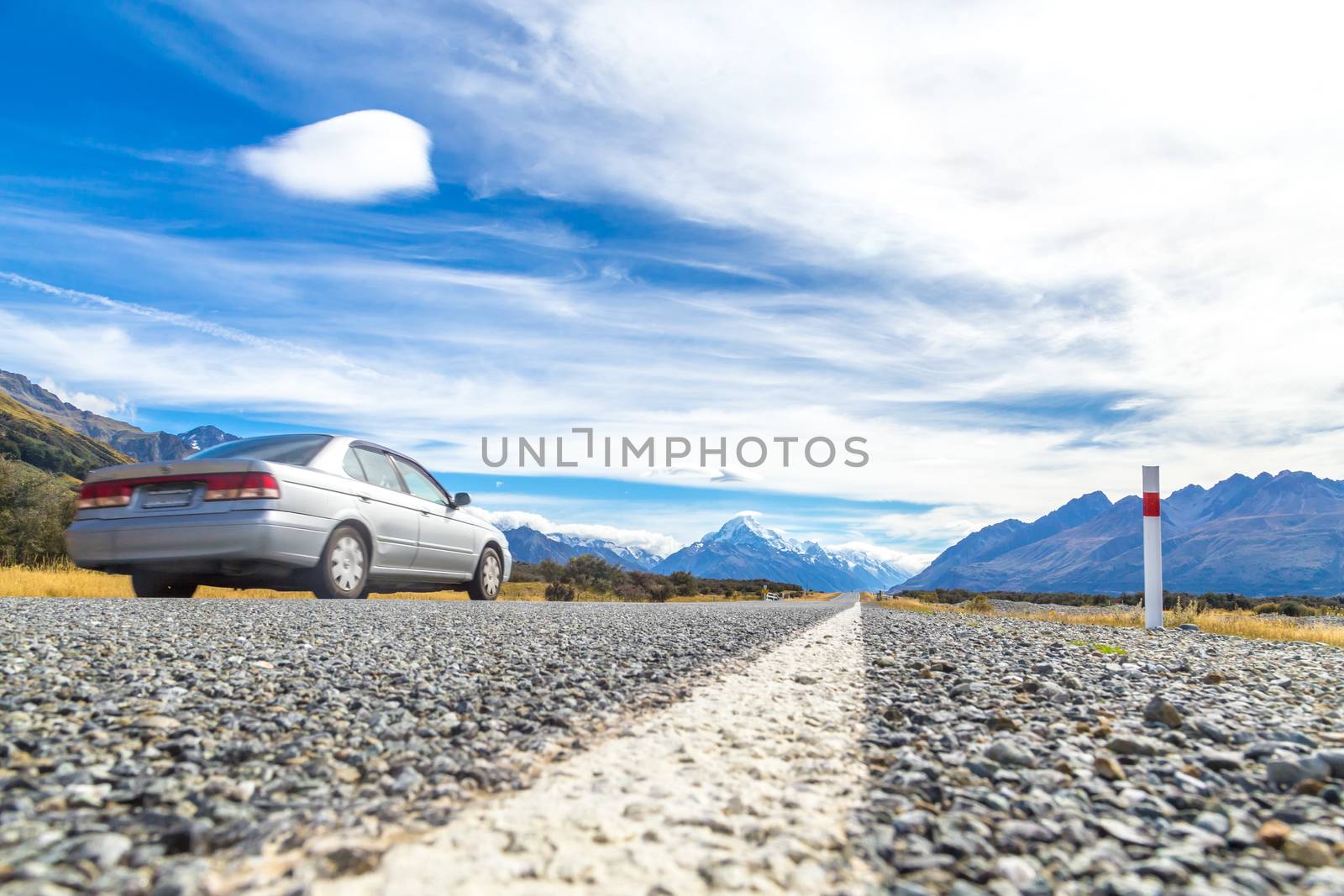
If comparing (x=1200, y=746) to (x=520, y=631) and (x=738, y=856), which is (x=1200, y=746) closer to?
(x=738, y=856)

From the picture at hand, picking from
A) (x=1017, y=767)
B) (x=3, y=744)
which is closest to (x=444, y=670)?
(x=3, y=744)

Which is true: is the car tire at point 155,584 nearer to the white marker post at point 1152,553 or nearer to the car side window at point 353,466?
the car side window at point 353,466

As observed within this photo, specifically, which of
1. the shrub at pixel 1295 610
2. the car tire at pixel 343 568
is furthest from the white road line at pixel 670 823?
the shrub at pixel 1295 610

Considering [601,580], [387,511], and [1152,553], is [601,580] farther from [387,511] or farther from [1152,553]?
[1152,553]

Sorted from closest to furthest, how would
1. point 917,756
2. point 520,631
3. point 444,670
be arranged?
point 917,756, point 444,670, point 520,631

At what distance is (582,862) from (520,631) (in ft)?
14.9

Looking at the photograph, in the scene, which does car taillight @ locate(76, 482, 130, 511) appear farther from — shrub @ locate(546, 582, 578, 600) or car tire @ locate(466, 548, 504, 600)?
shrub @ locate(546, 582, 578, 600)

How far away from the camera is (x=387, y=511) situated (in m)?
9.30

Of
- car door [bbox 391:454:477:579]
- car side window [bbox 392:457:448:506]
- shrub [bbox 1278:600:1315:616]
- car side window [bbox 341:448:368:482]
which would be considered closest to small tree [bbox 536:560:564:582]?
car door [bbox 391:454:477:579]

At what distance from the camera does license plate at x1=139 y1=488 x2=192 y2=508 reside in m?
7.76

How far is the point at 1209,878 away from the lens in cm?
166

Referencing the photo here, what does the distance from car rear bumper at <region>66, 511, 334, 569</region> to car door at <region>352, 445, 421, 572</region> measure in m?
1.20

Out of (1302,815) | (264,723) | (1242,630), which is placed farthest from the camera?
(1242,630)

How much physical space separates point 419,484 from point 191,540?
314cm
